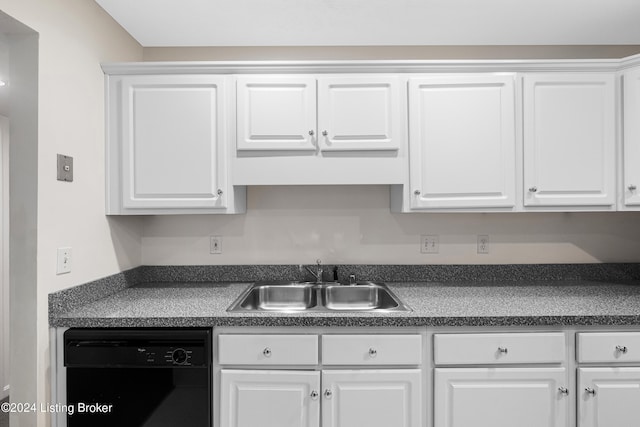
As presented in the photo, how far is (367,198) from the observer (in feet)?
7.29

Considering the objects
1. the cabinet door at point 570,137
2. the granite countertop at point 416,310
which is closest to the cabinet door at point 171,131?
the granite countertop at point 416,310

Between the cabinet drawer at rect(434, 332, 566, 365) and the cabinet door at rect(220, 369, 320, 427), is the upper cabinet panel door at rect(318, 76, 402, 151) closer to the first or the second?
the cabinet drawer at rect(434, 332, 566, 365)

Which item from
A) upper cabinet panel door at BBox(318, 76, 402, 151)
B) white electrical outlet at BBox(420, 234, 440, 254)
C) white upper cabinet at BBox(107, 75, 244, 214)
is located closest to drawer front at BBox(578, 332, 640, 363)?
white electrical outlet at BBox(420, 234, 440, 254)

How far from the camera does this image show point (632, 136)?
1.83 m

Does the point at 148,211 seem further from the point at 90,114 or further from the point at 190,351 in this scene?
the point at 190,351

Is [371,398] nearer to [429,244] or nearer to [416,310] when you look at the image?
[416,310]

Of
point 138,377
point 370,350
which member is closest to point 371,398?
point 370,350

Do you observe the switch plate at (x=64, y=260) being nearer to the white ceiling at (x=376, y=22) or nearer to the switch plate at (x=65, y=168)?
the switch plate at (x=65, y=168)

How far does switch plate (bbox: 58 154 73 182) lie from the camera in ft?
4.96

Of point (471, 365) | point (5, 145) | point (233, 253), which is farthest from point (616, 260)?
point (5, 145)

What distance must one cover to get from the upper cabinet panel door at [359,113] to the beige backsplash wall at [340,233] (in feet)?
1.38

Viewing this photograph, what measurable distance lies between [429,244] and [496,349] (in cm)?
81

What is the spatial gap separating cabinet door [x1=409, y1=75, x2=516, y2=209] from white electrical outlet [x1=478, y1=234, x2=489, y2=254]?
0.42 meters

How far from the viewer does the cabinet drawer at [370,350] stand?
149 centimetres
